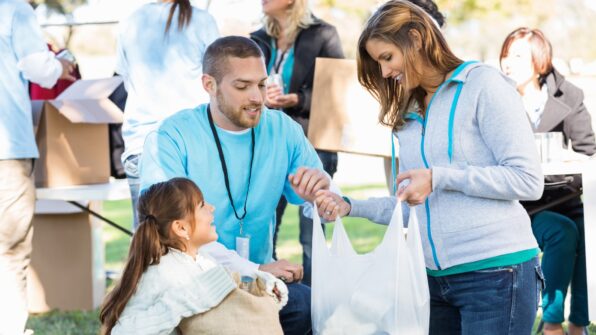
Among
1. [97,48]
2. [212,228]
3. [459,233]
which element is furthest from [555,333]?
[97,48]

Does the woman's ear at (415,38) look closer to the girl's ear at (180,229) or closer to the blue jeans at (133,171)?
the girl's ear at (180,229)

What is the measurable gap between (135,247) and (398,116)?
88cm

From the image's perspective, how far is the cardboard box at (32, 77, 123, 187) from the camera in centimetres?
471

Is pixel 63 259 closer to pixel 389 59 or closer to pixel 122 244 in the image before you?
pixel 122 244

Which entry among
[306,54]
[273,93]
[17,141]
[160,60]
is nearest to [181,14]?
[160,60]

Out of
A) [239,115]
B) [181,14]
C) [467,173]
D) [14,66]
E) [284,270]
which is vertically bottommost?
[284,270]

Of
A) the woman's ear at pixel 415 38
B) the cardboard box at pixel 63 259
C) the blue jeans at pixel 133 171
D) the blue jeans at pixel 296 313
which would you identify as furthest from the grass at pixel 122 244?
the woman's ear at pixel 415 38

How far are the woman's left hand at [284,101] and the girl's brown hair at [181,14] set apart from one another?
600 mm

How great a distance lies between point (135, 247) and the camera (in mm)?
2488

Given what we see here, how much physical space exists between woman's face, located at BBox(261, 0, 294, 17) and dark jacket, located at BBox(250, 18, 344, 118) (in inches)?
5.9

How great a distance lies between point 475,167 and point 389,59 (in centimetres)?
40

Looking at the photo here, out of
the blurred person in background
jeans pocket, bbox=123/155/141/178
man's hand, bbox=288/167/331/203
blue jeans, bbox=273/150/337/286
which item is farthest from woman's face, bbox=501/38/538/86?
man's hand, bbox=288/167/331/203

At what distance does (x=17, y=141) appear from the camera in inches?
170

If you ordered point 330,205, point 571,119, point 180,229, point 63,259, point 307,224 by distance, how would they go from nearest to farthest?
point 180,229 → point 330,205 → point 571,119 → point 307,224 → point 63,259
